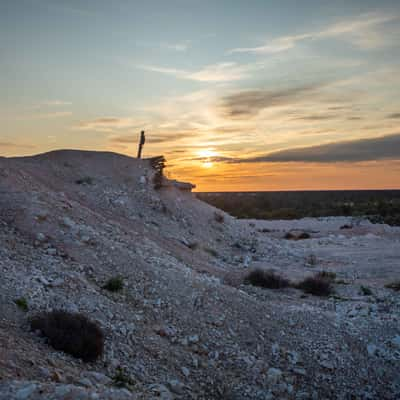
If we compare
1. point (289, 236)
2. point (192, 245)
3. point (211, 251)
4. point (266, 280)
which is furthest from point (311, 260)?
point (289, 236)

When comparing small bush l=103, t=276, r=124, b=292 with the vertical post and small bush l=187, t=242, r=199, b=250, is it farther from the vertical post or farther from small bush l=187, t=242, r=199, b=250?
the vertical post

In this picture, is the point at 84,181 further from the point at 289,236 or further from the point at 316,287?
the point at 289,236

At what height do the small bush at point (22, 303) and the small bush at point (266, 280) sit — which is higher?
the small bush at point (22, 303)

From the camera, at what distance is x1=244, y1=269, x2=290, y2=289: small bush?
1161cm

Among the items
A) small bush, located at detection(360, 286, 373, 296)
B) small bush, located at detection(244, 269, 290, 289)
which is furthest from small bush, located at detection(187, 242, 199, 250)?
small bush, located at detection(360, 286, 373, 296)

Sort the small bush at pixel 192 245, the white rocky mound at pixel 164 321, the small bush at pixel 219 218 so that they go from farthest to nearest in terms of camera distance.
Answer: the small bush at pixel 219 218, the small bush at pixel 192 245, the white rocky mound at pixel 164 321

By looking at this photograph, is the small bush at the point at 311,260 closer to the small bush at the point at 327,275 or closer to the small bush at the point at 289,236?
the small bush at the point at 327,275

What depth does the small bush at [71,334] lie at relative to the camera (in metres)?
5.48

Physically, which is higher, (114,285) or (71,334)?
(114,285)

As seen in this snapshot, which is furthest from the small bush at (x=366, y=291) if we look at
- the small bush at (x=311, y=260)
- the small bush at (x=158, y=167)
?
the small bush at (x=158, y=167)

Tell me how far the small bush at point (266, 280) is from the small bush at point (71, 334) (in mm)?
6520

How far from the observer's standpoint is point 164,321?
7.36 m

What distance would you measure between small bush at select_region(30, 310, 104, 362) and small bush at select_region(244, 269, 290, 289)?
652cm

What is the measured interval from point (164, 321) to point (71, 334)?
2.11 m
